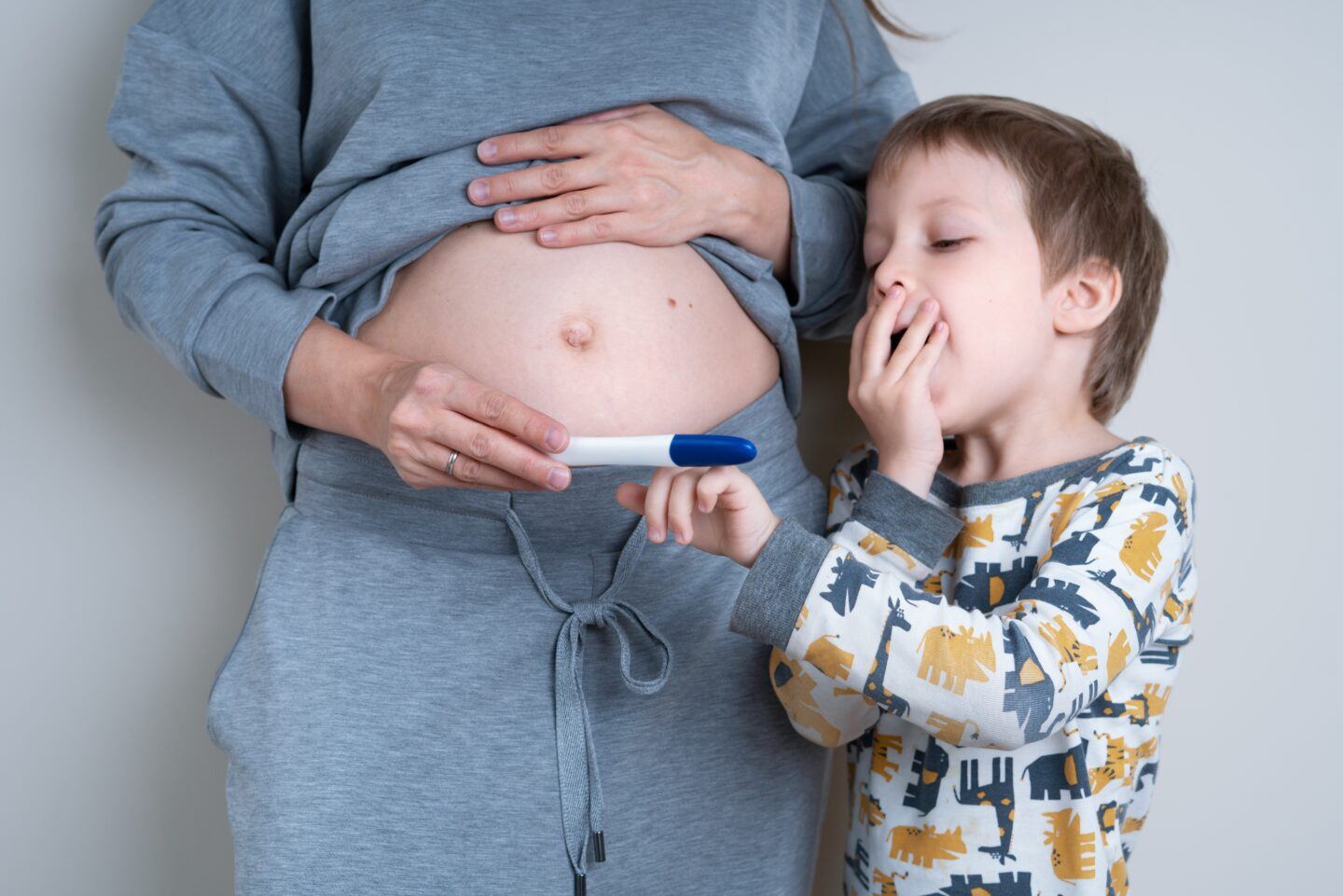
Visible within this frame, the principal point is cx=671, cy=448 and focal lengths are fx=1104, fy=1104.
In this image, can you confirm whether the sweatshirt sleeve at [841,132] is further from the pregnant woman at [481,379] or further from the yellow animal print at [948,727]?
the yellow animal print at [948,727]

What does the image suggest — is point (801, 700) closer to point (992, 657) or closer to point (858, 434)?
point (992, 657)

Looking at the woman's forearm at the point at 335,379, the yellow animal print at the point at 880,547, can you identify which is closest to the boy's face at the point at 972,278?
the yellow animal print at the point at 880,547

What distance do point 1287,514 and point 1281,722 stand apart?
25cm

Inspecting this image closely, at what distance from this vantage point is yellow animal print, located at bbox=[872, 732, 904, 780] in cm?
105

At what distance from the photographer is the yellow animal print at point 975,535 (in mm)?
1033

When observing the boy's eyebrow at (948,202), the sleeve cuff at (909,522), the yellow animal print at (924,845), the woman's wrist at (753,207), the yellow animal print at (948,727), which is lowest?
the yellow animal print at (924,845)

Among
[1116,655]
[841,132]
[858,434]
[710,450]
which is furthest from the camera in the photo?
[858,434]

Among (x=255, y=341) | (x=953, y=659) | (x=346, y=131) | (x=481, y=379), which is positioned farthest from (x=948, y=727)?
(x=346, y=131)

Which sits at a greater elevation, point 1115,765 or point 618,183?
point 618,183

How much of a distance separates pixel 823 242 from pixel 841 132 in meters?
0.18

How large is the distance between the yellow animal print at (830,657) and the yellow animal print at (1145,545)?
10.1 inches

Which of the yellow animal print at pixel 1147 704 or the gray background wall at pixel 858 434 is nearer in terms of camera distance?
the yellow animal print at pixel 1147 704

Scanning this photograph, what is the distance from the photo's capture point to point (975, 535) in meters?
1.04

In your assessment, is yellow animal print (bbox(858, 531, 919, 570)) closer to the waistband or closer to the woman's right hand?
the waistband
